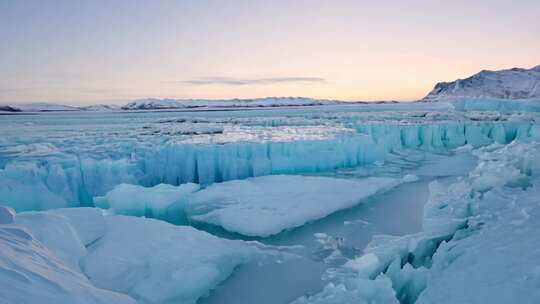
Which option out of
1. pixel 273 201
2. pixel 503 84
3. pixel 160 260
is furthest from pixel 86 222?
pixel 503 84

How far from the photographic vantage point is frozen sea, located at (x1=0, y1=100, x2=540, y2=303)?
2881 mm

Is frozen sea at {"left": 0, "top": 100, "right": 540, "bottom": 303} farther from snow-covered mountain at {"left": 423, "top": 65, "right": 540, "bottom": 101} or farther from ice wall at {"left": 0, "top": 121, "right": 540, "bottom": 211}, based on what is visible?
snow-covered mountain at {"left": 423, "top": 65, "right": 540, "bottom": 101}

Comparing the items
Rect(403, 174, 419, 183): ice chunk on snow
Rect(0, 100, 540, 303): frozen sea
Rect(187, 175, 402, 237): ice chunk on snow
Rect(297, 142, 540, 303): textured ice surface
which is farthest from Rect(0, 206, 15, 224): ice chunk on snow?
Rect(403, 174, 419, 183): ice chunk on snow

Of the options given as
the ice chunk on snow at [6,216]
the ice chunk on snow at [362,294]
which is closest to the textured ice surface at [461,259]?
the ice chunk on snow at [362,294]

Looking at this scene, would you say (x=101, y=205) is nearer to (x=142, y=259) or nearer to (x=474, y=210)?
(x=142, y=259)

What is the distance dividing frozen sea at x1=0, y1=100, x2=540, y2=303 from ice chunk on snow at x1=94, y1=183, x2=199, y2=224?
0.02m

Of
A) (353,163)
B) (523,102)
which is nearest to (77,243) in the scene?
(353,163)

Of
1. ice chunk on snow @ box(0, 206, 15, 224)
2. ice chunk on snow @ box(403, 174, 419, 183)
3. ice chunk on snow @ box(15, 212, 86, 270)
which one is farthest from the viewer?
ice chunk on snow @ box(403, 174, 419, 183)

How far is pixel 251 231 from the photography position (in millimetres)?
5598

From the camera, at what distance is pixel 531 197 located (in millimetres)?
4871

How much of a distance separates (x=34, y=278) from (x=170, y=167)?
24.4ft

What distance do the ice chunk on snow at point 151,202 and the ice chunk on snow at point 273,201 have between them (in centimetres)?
23

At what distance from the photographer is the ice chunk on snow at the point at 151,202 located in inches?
261

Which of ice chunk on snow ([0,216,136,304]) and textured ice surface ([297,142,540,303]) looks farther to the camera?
textured ice surface ([297,142,540,303])
